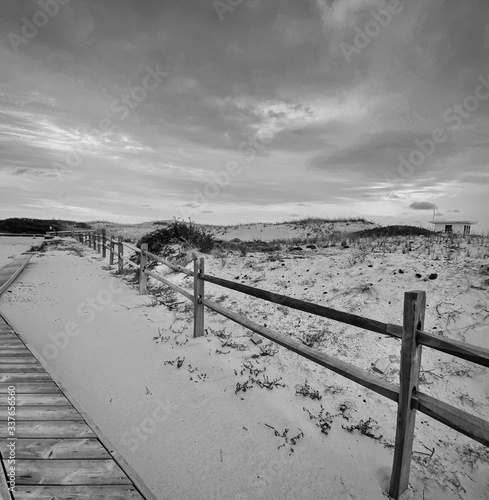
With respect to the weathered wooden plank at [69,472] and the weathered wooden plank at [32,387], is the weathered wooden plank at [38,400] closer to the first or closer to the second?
the weathered wooden plank at [32,387]

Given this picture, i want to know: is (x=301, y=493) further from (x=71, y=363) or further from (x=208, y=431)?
(x=71, y=363)

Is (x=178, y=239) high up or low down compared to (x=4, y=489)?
up

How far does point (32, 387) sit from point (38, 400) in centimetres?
37

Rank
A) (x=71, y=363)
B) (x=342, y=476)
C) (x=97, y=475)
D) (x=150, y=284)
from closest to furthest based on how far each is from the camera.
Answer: (x=97, y=475) < (x=342, y=476) < (x=71, y=363) < (x=150, y=284)

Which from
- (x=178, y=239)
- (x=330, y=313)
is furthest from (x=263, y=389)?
(x=178, y=239)

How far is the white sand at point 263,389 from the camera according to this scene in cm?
289

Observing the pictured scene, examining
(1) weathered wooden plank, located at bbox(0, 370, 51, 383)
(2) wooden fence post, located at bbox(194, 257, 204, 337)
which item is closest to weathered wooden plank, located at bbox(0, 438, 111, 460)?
(1) weathered wooden plank, located at bbox(0, 370, 51, 383)

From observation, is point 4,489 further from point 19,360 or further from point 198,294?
point 198,294

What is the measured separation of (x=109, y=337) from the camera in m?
6.28

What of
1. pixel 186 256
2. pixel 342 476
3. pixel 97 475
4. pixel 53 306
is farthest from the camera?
pixel 186 256

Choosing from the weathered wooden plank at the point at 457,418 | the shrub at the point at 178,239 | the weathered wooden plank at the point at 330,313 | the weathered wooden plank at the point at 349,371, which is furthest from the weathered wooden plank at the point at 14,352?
the shrub at the point at 178,239

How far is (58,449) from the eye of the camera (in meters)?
2.62

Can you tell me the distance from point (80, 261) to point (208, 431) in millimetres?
16279

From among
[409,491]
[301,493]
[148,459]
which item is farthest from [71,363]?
[409,491]
